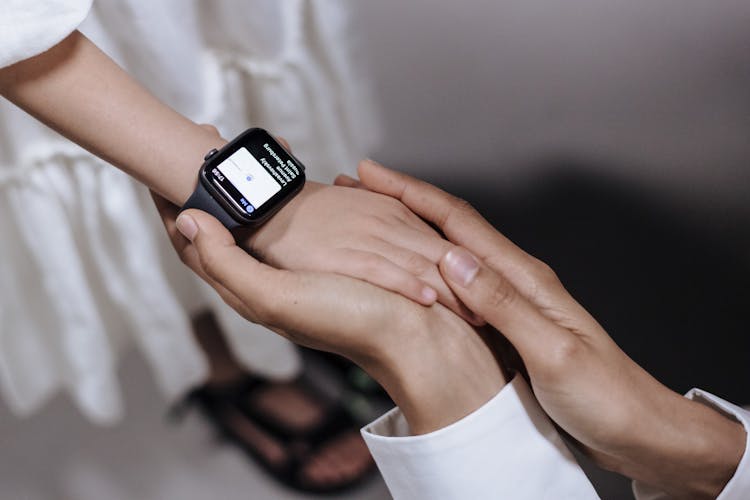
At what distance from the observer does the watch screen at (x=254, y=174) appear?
0.62 meters

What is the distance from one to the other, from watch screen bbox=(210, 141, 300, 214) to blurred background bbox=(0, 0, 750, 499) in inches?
9.4

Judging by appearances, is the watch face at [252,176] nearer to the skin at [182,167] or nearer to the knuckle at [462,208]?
the skin at [182,167]

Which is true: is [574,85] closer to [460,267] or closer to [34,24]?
[460,267]

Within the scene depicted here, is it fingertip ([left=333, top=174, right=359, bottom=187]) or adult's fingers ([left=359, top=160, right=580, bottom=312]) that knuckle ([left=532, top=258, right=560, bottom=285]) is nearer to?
adult's fingers ([left=359, top=160, right=580, bottom=312])

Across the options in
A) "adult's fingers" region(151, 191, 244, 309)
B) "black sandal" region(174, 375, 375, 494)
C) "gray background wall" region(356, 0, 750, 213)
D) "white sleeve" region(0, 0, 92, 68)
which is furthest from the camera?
"black sandal" region(174, 375, 375, 494)

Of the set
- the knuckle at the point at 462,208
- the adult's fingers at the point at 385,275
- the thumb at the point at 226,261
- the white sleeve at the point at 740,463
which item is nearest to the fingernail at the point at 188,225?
the thumb at the point at 226,261

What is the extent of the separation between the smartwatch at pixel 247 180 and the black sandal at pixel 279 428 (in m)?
0.50

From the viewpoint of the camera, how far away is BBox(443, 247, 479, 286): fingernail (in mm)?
601

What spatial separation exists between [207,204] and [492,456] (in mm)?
297

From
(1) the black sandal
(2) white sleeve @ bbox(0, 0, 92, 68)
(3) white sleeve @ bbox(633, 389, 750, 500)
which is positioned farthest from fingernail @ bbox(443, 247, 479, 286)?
(1) the black sandal

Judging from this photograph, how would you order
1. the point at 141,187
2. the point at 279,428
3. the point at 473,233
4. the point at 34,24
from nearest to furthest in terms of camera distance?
the point at 34,24
the point at 473,233
the point at 141,187
the point at 279,428

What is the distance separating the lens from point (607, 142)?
33.9 inches

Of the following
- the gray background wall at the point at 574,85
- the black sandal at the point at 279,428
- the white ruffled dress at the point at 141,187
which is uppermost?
the gray background wall at the point at 574,85

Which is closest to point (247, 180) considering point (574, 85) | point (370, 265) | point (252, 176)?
point (252, 176)
